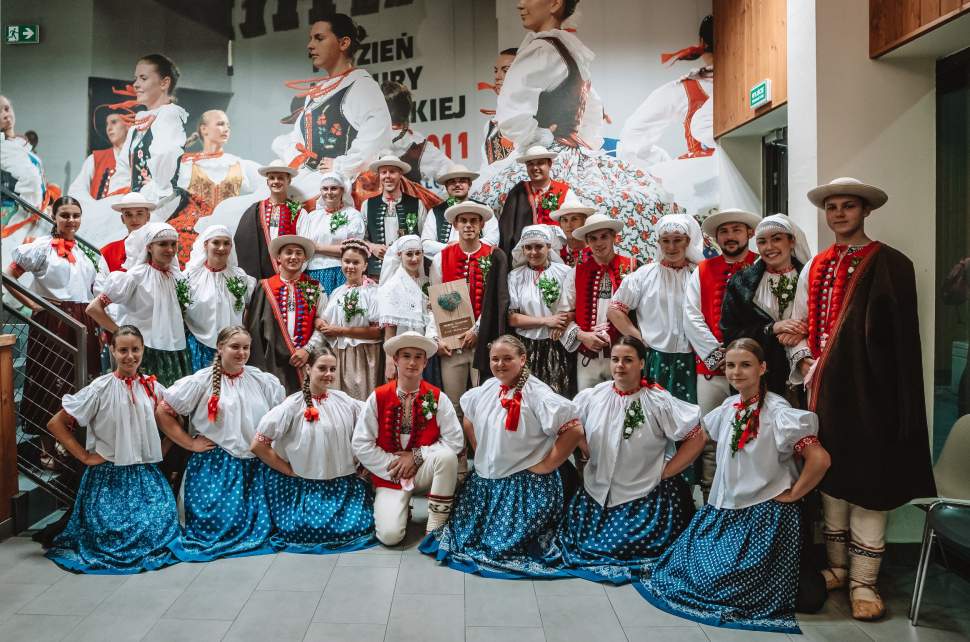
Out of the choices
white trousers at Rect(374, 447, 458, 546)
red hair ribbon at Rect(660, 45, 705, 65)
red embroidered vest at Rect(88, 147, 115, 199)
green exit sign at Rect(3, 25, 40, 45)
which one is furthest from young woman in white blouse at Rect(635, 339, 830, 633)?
green exit sign at Rect(3, 25, 40, 45)

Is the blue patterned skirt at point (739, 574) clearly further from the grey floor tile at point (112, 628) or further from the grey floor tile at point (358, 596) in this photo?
the grey floor tile at point (112, 628)

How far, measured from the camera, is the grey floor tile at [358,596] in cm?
311

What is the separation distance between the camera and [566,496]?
4.05 meters

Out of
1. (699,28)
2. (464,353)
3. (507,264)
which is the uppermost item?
(699,28)

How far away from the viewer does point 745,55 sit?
219 inches

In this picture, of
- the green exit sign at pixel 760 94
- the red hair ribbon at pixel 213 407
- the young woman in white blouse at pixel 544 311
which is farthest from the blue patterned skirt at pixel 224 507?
the green exit sign at pixel 760 94

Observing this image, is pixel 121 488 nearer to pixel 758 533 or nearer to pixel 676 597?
pixel 676 597

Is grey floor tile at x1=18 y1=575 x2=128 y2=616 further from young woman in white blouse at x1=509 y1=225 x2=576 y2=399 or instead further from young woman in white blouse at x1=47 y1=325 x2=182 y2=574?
young woman in white blouse at x1=509 y1=225 x2=576 y2=399

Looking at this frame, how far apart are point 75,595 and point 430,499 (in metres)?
1.72

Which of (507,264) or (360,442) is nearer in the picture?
(360,442)

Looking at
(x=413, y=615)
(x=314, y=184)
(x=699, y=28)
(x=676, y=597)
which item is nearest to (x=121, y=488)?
(x=413, y=615)

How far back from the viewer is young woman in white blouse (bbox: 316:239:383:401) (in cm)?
467

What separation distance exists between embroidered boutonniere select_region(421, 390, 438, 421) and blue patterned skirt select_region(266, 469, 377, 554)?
0.54 meters

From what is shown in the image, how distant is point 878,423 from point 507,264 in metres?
2.38
